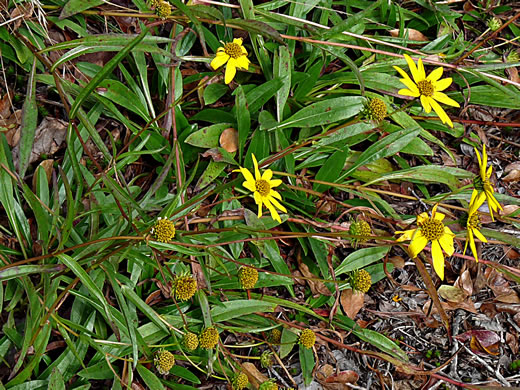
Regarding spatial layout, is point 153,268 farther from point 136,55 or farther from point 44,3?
point 44,3

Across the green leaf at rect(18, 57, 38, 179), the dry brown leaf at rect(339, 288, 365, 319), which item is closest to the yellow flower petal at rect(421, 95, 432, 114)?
the dry brown leaf at rect(339, 288, 365, 319)

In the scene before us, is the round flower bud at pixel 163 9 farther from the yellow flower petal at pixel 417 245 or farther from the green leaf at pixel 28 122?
the yellow flower petal at pixel 417 245

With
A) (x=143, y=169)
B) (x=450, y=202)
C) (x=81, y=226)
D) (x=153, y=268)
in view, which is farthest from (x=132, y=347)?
(x=450, y=202)

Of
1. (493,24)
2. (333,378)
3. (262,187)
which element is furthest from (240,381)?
(493,24)

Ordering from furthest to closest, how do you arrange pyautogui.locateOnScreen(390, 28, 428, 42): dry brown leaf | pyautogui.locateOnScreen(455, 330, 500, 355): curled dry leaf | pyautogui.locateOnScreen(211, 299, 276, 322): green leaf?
pyautogui.locateOnScreen(390, 28, 428, 42): dry brown leaf
pyautogui.locateOnScreen(455, 330, 500, 355): curled dry leaf
pyautogui.locateOnScreen(211, 299, 276, 322): green leaf

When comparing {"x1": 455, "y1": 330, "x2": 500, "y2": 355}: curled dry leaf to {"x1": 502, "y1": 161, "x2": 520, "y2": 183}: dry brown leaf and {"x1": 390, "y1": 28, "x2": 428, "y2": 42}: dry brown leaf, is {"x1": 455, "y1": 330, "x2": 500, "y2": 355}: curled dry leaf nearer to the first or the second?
{"x1": 502, "y1": 161, "x2": 520, "y2": 183}: dry brown leaf

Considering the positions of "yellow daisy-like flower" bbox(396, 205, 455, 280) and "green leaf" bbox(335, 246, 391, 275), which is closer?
"yellow daisy-like flower" bbox(396, 205, 455, 280)

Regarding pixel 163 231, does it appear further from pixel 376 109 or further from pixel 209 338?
pixel 376 109

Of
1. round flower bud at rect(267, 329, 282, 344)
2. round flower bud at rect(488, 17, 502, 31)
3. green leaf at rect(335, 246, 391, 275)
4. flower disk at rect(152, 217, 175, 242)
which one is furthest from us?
round flower bud at rect(488, 17, 502, 31)

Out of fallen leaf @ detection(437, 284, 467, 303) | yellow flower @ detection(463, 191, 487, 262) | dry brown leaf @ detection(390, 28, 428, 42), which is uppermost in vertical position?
dry brown leaf @ detection(390, 28, 428, 42)
